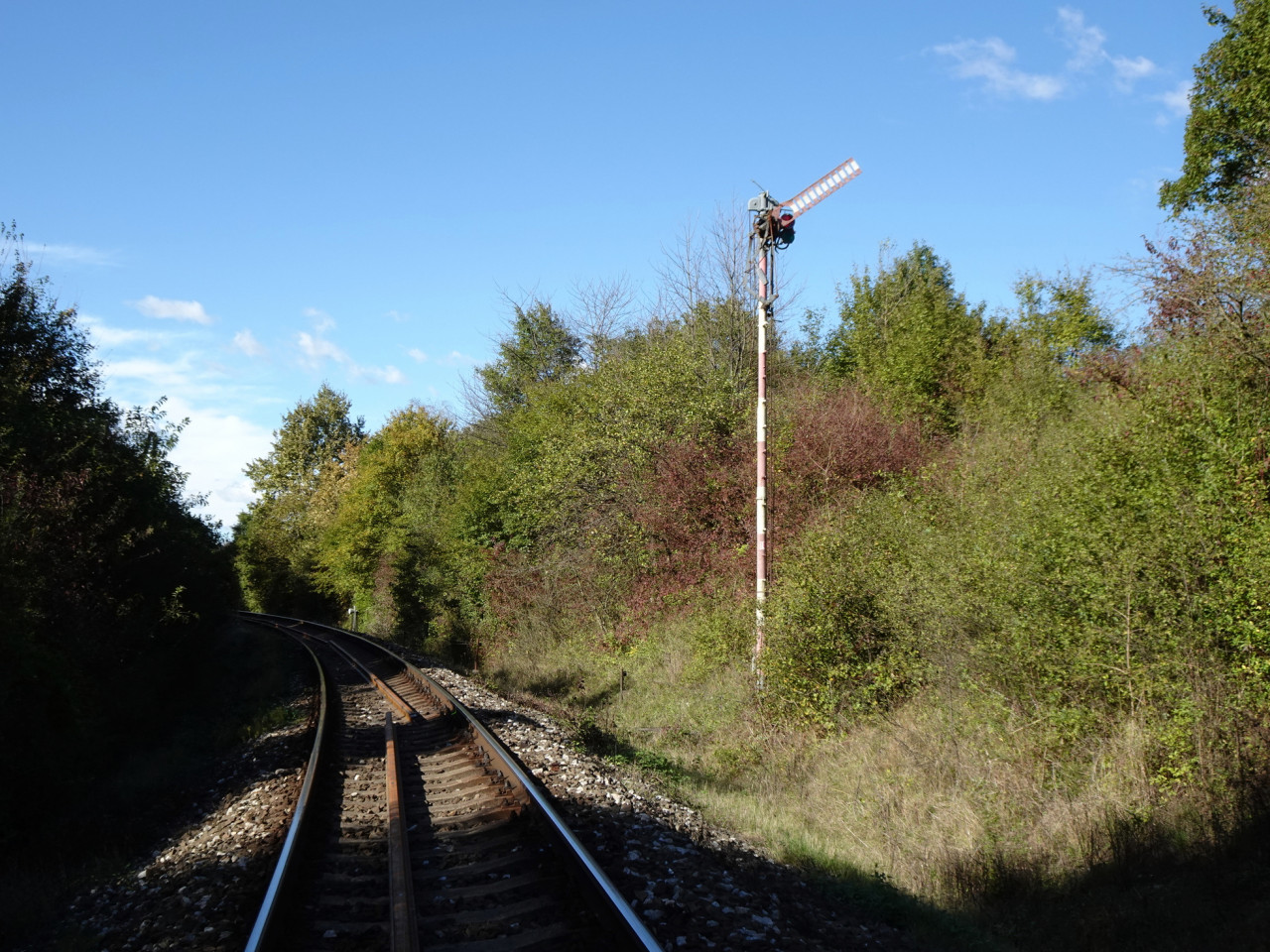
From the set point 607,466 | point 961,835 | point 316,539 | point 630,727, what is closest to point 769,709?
point 630,727

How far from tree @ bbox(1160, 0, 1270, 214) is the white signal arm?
23.6 feet

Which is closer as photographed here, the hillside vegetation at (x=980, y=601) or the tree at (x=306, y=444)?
the hillside vegetation at (x=980, y=601)

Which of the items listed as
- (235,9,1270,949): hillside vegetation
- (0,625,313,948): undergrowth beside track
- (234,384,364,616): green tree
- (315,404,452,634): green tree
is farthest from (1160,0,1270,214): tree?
(234,384,364,616): green tree

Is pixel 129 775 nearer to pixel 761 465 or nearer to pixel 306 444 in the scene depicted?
pixel 761 465

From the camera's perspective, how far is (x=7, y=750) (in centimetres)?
983

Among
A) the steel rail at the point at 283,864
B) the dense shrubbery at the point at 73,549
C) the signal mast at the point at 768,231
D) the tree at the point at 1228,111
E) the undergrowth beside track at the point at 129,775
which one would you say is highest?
the tree at the point at 1228,111

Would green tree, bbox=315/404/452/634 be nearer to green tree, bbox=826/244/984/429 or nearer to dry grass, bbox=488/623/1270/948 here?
green tree, bbox=826/244/984/429

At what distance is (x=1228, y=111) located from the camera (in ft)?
56.7

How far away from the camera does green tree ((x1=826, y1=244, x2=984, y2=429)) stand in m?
23.2

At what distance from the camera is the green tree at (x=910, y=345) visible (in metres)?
23.2

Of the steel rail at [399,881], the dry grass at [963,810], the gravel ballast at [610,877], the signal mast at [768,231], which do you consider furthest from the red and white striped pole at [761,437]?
the steel rail at [399,881]

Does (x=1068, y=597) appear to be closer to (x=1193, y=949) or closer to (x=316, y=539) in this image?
(x=1193, y=949)

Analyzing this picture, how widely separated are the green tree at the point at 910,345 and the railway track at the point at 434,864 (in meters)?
15.8

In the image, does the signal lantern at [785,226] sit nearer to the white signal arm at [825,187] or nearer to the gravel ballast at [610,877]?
the white signal arm at [825,187]
